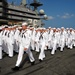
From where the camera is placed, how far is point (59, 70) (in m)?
7.39

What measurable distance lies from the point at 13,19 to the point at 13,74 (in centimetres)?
7387

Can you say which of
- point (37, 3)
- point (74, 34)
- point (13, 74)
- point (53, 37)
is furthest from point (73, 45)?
point (37, 3)

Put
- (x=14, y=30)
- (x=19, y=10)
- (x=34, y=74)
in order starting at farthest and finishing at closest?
1. (x=19, y=10)
2. (x=14, y=30)
3. (x=34, y=74)

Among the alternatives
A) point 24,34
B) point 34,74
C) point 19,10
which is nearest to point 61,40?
point 24,34

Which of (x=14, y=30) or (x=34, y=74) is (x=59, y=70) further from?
(x=14, y=30)

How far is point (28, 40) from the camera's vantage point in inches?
322

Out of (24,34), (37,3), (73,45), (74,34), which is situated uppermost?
(37,3)

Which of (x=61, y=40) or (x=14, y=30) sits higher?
(x=14, y=30)

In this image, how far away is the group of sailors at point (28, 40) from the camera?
8102mm

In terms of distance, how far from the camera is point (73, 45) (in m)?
18.2

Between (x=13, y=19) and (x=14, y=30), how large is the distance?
67.1 m

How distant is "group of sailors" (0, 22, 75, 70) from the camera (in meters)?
8.10

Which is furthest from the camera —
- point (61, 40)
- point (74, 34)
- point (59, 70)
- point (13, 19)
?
point (13, 19)

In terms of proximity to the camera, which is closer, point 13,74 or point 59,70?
point 13,74
